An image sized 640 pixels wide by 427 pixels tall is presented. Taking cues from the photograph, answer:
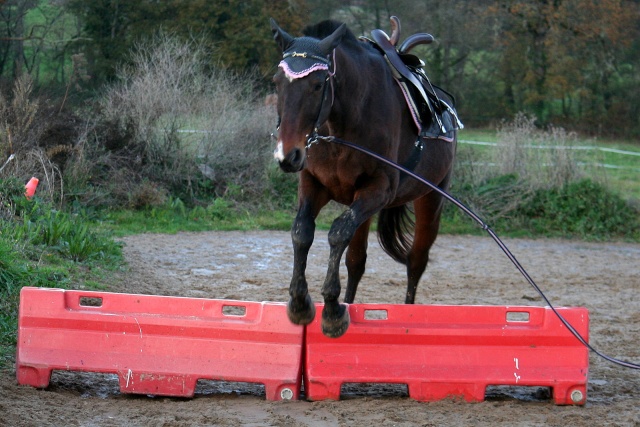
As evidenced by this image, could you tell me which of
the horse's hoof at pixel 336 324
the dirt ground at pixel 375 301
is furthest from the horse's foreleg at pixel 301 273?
the dirt ground at pixel 375 301

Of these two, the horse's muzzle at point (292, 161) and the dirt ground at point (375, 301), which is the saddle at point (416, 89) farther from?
the dirt ground at point (375, 301)

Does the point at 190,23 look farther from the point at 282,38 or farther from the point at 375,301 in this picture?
the point at 282,38

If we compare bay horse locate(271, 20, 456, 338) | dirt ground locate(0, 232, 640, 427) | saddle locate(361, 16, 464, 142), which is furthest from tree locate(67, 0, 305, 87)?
bay horse locate(271, 20, 456, 338)

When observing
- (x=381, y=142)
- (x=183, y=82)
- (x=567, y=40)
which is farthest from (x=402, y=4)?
(x=381, y=142)

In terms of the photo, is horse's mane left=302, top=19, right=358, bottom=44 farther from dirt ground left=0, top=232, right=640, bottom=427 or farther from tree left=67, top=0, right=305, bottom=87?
tree left=67, top=0, right=305, bottom=87

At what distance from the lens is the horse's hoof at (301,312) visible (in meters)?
4.95

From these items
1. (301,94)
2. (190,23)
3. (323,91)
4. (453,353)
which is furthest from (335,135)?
(190,23)

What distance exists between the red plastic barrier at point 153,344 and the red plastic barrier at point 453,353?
0.91 feet

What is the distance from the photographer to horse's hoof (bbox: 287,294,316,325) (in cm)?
→ 495

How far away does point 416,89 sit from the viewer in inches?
239

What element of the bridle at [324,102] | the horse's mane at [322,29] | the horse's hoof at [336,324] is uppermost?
the horse's mane at [322,29]

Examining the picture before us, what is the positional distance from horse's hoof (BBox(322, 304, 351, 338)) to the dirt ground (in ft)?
1.47

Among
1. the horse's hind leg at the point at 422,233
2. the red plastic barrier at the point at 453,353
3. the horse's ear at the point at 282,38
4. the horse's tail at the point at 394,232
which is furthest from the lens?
Result: the horse's tail at the point at 394,232

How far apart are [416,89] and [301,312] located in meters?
2.13
